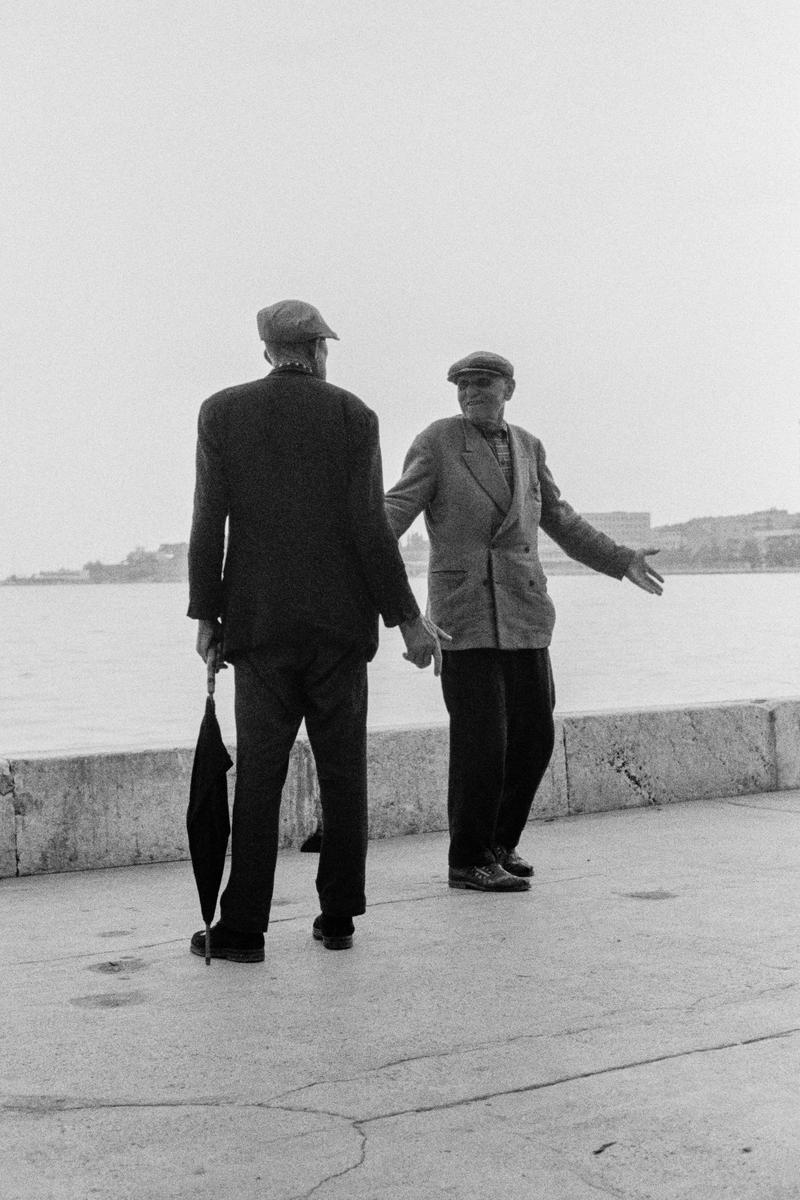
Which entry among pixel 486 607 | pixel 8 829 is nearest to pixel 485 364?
pixel 486 607

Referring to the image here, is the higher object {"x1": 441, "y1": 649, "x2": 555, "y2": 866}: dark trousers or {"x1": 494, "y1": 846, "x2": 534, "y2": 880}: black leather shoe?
{"x1": 441, "y1": 649, "x2": 555, "y2": 866}: dark trousers

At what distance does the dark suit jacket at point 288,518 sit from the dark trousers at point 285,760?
0.08 metres

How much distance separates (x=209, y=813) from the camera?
435 cm

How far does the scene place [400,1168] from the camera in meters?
2.67

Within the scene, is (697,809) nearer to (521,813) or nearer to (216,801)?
(521,813)

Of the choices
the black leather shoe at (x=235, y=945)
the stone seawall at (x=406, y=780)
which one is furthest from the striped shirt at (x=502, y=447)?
Result: the black leather shoe at (x=235, y=945)

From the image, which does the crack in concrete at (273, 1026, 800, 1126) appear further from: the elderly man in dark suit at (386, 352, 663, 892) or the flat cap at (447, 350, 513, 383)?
the flat cap at (447, 350, 513, 383)

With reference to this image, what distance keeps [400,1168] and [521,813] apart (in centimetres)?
296

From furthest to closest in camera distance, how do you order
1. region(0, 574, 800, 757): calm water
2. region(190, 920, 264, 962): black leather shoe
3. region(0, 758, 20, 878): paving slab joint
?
region(0, 574, 800, 757): calm water
region(0, 758, 20, 878): paving slab joint
region(190, 920, 264, 962): black leather shoe

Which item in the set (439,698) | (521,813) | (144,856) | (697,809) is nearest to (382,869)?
(521,813)

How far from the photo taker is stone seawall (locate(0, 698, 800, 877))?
19.2 ft

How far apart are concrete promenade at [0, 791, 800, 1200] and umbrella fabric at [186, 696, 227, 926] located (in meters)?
0.24

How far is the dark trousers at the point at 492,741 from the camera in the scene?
533cm

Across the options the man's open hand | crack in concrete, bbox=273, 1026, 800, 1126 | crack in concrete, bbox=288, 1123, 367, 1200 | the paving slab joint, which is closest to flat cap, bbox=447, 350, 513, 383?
the man's open hand
